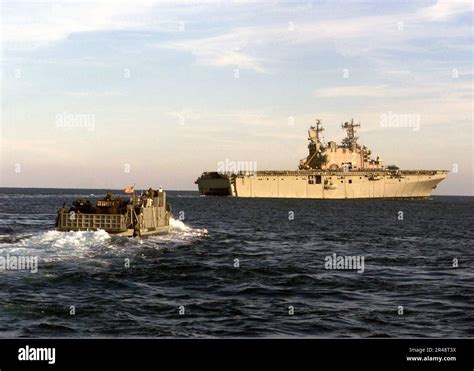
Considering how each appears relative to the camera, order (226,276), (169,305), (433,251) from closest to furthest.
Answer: (169,305) < (226,276) < (433,251)

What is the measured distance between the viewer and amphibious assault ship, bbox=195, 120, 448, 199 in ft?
436

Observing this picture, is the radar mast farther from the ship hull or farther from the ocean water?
the ocean water

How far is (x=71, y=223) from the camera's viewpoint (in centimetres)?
4062

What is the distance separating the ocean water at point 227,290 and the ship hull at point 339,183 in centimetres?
9427

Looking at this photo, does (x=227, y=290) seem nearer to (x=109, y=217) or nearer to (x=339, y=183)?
(x=109, y=217)

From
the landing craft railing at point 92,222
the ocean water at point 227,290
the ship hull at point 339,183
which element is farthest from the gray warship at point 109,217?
the ship hull at point 339,183

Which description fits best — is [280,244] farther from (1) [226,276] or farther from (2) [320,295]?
(2) [320,295]

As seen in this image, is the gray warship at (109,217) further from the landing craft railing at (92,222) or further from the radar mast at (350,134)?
the radar mast at (350,134)

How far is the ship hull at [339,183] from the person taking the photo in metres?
133

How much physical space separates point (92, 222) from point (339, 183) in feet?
329

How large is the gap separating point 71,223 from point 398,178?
340 ft

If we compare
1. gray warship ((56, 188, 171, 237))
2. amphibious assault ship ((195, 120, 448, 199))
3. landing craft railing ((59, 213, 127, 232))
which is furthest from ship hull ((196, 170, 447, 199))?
landing craft railing ((59, 213, 127, 232))
